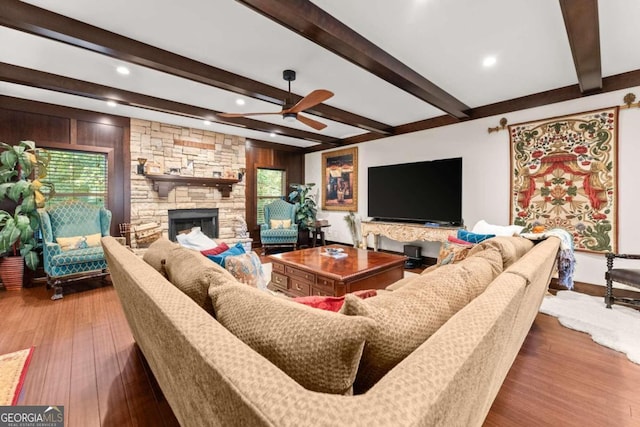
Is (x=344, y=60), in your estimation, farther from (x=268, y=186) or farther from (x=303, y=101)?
(x=268, y=186)

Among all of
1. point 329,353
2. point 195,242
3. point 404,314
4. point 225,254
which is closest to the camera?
point 329,353

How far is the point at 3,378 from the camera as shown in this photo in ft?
5.79

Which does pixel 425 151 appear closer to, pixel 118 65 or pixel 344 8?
pixel 344 8

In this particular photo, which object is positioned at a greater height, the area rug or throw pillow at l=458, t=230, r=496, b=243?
throw pillow at l=458, t=230, r=496, b=243

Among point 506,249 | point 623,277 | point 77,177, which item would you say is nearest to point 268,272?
point 506,249

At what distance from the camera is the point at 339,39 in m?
2.22

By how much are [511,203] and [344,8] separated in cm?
353

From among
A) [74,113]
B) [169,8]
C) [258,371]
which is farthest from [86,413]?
[74,113]

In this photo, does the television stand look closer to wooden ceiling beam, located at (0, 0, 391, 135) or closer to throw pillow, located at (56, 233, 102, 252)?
wooden ceiling beam, located at (0, 0, 391, 135)

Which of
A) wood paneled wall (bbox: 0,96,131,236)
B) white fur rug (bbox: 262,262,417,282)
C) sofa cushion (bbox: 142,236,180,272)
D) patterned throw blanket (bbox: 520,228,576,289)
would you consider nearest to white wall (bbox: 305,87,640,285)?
white fur rug (bbox: 262,262,417,282)

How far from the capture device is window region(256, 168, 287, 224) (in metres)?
6.57

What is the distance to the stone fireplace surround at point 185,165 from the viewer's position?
4.80m

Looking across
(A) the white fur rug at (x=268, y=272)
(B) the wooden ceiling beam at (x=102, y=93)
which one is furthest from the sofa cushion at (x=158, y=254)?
(B) the wooden ceiling beam at (x=102, y=93)

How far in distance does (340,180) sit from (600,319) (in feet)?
15.9
